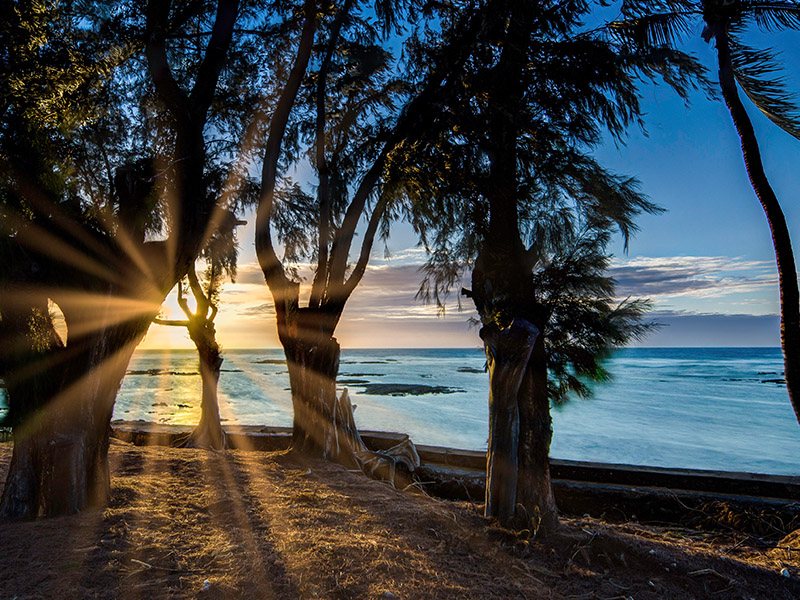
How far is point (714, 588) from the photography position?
3311mm

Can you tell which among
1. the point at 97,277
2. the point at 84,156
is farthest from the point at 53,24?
the point at 97,277

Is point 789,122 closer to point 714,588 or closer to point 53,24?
point 714,588

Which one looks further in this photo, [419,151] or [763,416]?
[763,416]

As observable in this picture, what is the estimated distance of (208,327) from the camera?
9.42 meters

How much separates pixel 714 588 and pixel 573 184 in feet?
→ 13.2

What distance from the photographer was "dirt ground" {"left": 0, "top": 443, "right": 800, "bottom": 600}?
279cm

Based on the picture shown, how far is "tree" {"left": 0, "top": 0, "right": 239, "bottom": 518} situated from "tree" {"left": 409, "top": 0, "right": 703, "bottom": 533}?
9.25ft

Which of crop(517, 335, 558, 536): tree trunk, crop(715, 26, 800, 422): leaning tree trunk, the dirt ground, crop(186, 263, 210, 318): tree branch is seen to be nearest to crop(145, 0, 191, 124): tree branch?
the dirt ground

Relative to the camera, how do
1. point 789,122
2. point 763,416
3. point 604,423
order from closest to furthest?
point 789,122
point 604,423
point 763,416

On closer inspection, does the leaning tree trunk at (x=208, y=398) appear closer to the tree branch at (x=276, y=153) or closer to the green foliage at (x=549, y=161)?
A: the tree branch at (x=276, y=153)

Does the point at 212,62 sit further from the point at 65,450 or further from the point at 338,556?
the point at 338,556

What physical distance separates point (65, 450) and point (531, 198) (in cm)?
539

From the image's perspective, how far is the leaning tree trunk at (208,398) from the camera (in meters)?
8.74

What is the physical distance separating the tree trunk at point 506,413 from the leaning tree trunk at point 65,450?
363 cm
